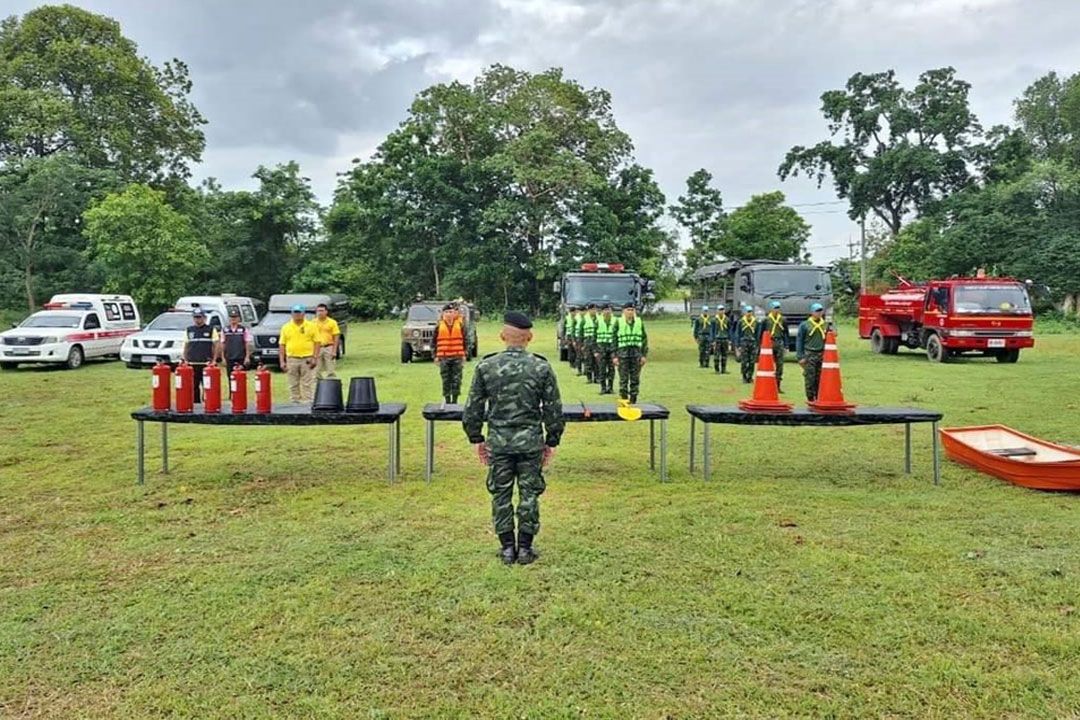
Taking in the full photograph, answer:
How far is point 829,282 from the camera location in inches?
810

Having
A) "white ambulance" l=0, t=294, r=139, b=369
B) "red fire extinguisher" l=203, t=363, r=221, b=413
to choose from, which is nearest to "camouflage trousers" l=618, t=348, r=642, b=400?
"red fire extinguisher" l=203, t=363, r=221, b=413

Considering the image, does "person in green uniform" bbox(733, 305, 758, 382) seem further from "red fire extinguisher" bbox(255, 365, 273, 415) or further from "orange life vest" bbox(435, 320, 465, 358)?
"red fire extinguisher" bbox(255, 365, 273, 415)

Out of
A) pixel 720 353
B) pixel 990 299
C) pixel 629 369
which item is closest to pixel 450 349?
pixel 629 369

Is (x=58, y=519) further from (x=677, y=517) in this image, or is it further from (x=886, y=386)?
(x=886, y=386)

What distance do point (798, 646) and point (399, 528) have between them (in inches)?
123

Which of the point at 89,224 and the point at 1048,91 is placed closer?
the point at 89,224

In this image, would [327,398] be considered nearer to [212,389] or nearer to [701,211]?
[212,389]

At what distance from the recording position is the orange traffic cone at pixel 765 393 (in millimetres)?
7465

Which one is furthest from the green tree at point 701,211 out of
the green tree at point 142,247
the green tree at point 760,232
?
the green tree at point 142,247

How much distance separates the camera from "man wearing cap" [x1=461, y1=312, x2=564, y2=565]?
5281 millimetres

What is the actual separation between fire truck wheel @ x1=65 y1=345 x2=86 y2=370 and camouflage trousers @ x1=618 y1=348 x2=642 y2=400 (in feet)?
46.6

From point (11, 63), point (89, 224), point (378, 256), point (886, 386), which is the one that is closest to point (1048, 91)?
point (378, 256)

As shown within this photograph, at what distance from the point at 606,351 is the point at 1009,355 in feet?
40.7

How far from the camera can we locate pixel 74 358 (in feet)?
65.0
